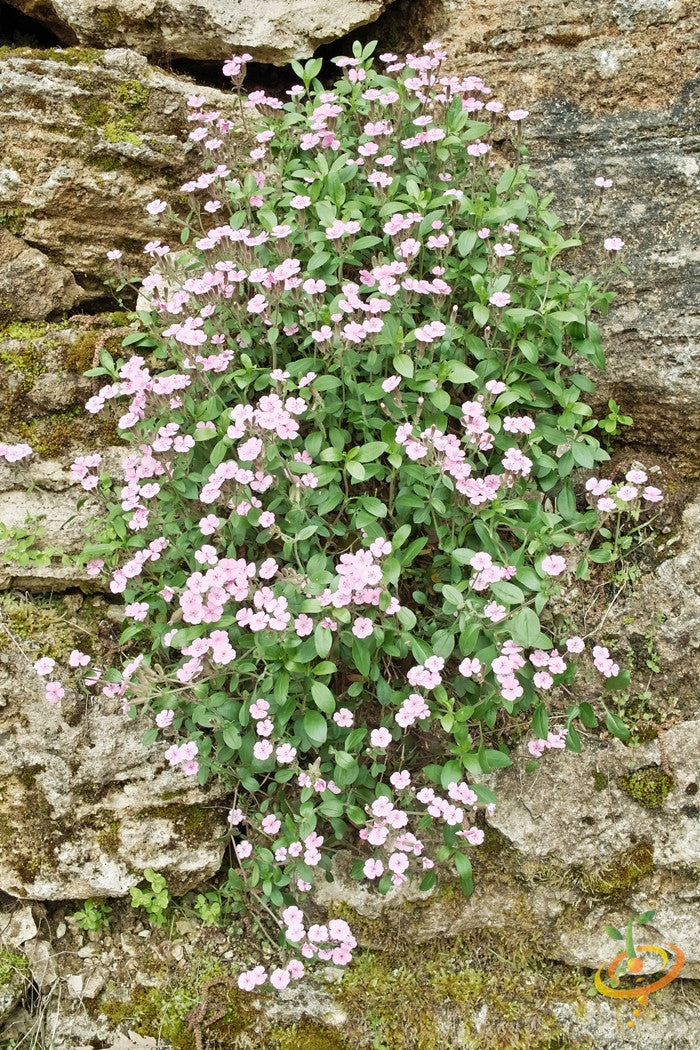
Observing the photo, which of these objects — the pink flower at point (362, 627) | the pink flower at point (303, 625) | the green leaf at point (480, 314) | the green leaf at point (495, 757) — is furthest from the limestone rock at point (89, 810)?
the green leaf at point (480, 314)

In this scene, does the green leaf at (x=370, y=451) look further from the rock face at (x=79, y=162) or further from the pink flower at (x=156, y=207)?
the rock face at (x=79, y=162)

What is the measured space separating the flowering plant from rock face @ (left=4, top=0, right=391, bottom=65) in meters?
0.78

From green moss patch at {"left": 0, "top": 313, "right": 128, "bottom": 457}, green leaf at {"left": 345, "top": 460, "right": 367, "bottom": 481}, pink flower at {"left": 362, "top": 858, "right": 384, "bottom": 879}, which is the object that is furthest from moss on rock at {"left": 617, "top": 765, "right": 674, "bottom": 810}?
green moss patch at {"left": 0, "top": 313, "right": 128, "bottom": 457}

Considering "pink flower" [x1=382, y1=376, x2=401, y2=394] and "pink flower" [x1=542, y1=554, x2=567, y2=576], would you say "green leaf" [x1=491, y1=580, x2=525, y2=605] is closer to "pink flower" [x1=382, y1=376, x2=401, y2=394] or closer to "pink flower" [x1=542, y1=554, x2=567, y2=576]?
"pink flower" [x1=542, y1=554, x2=567, y2=576]

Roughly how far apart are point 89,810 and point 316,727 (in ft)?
3.99

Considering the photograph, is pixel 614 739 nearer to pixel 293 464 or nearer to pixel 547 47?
pixel 293 464

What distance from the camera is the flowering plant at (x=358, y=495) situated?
300 cm

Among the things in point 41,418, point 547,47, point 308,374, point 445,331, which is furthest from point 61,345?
point 547,47

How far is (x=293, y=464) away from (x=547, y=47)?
2.98 metres

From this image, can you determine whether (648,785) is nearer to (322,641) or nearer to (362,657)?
(362,657)

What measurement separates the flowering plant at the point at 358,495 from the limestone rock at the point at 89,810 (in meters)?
0.18

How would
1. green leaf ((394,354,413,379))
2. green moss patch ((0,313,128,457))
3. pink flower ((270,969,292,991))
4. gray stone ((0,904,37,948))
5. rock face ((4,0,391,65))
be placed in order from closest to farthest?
pink flower ((270,969,292,991)), green leaf ((394,354,413,379)), gray stone ((0,904,37,948)), green moss patch ((0,313,128,457)), rock face ((4,0,391,65))

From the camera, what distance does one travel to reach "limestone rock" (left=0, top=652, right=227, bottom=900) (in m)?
3.35

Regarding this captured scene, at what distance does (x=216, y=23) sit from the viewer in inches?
175
